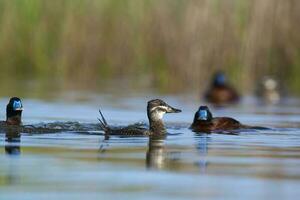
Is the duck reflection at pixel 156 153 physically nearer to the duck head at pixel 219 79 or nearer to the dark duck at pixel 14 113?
the dark duck at pixel 14 113

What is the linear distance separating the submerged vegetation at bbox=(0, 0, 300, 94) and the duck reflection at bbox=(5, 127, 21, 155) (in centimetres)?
1019

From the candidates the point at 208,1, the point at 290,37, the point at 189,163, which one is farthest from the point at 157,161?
the point at 290,37

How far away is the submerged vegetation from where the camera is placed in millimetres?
25562

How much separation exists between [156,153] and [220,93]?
12.6m

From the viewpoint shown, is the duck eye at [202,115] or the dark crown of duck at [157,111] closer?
the dark crown of duck at [157,111]

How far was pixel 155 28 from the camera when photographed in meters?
27.4

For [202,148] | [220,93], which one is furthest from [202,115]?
[220,93]

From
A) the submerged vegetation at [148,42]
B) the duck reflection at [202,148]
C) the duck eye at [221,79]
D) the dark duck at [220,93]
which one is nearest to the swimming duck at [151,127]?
the duck reflection at [202,148]

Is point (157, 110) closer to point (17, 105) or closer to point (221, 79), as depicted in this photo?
point (17, 105)

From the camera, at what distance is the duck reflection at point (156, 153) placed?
37.4ft

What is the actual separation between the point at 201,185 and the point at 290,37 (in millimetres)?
17589

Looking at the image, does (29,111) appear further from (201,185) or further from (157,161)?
(201,185)

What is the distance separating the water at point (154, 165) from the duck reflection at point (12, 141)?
22 mm

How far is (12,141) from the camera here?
1396 cm
